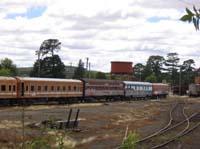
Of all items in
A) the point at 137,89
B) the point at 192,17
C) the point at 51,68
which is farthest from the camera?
the point at 51,68

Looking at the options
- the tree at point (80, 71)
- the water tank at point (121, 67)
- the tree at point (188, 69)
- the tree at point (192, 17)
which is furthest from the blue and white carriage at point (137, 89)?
the tree at point (188, 69)

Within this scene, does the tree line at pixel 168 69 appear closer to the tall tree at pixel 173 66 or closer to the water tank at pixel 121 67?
the tall tree at pixel 173 66

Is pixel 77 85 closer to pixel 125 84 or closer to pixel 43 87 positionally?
pixel 43 87

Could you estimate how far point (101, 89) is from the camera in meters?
60.0

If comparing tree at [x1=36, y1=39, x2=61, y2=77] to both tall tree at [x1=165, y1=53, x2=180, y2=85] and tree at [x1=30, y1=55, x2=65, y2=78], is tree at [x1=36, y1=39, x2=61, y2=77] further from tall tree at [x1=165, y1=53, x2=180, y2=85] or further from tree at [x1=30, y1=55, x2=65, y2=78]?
tall tree at [x1=165, y1=53, x2=180, y2=85]

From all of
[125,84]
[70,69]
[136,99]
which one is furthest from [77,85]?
[70,69]

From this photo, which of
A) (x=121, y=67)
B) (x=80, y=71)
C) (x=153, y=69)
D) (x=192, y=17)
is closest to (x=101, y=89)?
(x=121, y=67)

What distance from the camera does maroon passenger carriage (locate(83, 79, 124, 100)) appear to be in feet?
188

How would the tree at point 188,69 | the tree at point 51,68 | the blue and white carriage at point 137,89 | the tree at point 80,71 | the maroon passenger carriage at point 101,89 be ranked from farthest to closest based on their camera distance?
the tree at point 188,69
the tree at point 80,71
the tree at point 51,68
the blue and white carriage at point 137,89
the maroon passenger carriage at point 101,89

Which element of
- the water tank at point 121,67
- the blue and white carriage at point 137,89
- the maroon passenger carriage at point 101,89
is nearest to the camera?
the maroon passenger carriage at point 101,89

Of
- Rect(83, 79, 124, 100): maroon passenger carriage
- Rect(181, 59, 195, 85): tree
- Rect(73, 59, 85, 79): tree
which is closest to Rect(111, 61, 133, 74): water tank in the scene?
Rect(83, 79, 124, 100): maroon passenger carriage

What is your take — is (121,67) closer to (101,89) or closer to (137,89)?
(137,89)

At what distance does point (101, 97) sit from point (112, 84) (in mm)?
2606

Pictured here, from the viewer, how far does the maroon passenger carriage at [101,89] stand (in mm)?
57344
